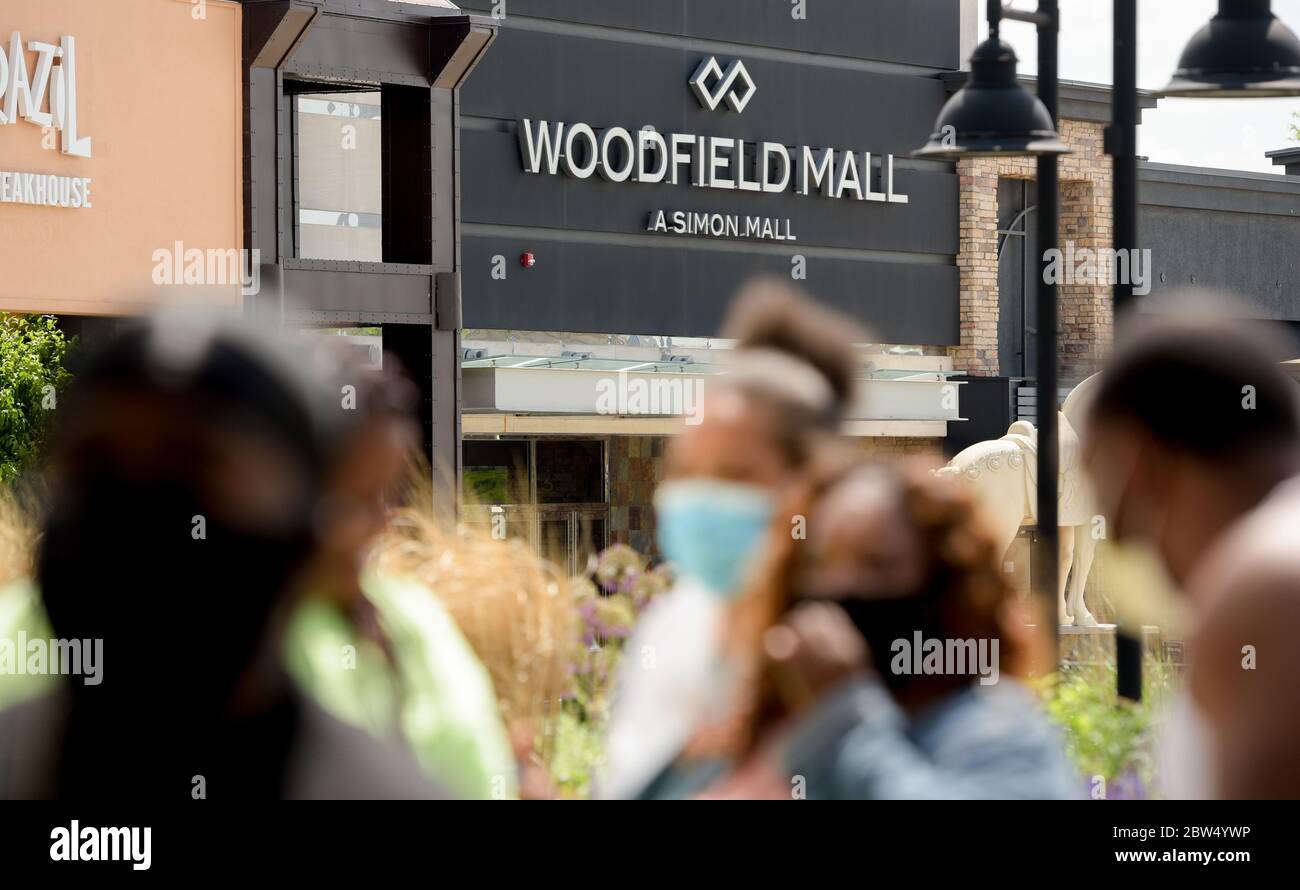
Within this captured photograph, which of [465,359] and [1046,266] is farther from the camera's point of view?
[465,359]

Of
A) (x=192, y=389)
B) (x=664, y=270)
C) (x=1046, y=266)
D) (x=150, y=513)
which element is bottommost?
(x=150, y=513)

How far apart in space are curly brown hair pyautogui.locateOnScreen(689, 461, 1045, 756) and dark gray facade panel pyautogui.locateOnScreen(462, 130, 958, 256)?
20.7m

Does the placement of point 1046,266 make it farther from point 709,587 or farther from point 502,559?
point 709,587

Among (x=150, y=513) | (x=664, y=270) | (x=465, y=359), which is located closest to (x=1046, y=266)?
(x=150, y=513)

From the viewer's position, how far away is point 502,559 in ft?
22.0

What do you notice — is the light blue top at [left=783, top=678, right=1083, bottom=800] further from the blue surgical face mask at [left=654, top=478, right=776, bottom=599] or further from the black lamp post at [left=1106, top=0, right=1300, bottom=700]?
the black lamp post at [left=1106, top=0, right=1300, bottom=700]

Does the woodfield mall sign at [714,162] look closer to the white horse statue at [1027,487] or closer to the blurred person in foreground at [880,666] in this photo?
the white horse statue at [1027,487]

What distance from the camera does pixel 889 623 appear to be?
239 cm

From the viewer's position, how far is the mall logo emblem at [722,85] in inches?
989

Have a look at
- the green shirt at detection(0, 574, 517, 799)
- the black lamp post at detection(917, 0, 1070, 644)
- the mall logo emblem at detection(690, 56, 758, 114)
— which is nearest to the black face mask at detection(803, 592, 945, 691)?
the green shirt at detection(0, 574, 517, 799)

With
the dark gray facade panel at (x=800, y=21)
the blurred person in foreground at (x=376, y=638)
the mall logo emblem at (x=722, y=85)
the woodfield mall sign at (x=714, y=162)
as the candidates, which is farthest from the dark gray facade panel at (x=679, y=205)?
the blurred person in foreground at (x=376, y=638)

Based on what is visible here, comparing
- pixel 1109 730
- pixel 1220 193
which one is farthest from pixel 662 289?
pixel 1109 730

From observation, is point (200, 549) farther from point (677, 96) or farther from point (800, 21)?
point (800, 21)
